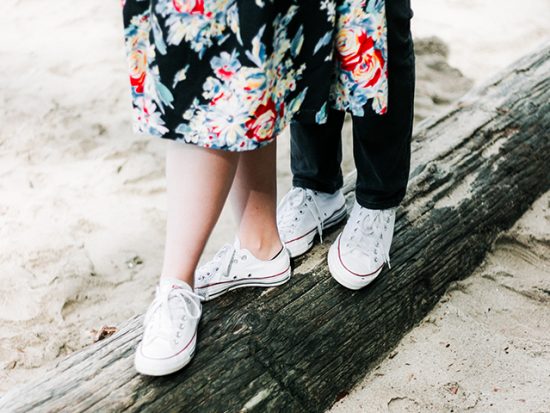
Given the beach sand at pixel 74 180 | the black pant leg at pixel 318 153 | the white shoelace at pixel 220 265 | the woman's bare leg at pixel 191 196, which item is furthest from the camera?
the beach sand at pixel 74 180

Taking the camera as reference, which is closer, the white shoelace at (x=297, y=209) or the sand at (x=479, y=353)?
the sand at (x=479, y=353)

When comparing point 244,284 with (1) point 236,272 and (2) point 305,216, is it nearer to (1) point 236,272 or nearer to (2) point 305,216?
(1) point 236,272

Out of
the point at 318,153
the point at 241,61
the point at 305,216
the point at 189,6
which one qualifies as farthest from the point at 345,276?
the point at 189,6

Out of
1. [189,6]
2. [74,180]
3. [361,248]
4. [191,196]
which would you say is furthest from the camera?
[74,180]

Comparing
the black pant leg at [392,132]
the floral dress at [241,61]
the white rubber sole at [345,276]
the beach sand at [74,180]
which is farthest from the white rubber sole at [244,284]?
the beach sand at [74,180]

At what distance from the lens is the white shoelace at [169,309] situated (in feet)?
4.00

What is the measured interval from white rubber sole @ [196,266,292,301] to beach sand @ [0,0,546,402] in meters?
0.52

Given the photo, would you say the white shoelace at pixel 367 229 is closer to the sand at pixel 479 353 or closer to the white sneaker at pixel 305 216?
the white sneaker at pixel 305 216

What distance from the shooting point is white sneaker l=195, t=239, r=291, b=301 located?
54.0 inches

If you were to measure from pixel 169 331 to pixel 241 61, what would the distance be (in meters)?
0.51

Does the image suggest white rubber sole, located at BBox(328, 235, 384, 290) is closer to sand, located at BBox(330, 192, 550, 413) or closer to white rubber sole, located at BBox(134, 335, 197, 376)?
sand, located at BBox(330, 192, 550, 413)

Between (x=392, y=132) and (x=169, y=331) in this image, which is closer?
(x=169, y=331)

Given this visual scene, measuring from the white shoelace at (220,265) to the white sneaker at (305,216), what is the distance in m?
0.16

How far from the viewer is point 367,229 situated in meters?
1.49
